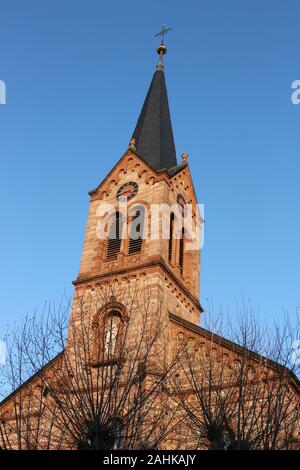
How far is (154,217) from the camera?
2609 cm

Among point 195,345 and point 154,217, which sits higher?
point 154,217

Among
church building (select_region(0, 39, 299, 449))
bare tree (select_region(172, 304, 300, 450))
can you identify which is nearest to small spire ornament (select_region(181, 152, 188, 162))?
church building (select_region(0, 39, 299, 449))

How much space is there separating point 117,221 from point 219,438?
14495mm

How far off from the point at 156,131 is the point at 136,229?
9028 millimetres

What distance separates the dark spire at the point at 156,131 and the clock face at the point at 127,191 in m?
1.54

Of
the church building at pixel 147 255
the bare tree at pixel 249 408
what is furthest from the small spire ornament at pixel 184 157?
the bare tree at pixel 249 408

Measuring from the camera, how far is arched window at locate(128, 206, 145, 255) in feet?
84.7

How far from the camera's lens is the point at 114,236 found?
26938 mm

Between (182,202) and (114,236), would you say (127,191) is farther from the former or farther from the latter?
(182,202)

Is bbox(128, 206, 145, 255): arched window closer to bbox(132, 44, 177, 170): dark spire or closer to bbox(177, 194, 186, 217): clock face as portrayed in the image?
bbox(177, 194, 186, 217): clock face
